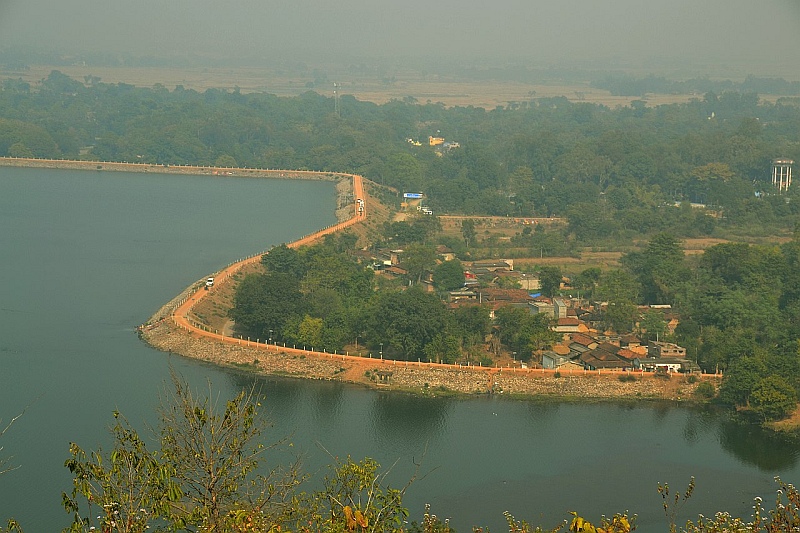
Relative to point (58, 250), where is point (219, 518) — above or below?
above

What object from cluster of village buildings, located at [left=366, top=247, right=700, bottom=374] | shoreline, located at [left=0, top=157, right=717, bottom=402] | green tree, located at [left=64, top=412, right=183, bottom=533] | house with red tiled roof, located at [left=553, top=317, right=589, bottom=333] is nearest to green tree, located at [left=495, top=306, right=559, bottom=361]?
cluster of village buildings, located at [left=366, top=247, right=700, bottom=374]

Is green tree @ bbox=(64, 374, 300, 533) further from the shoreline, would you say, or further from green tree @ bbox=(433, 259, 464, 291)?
green tree @ bbox=(433, 259, 464, 291)

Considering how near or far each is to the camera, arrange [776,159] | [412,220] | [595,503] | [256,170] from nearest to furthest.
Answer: [595,503] < [412,220] < [776,159] < [256,170]

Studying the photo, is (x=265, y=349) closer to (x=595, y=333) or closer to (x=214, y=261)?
(x=595, y=333)

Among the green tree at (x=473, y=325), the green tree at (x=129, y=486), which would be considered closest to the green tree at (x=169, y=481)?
the green tree at (x=129, y=486)

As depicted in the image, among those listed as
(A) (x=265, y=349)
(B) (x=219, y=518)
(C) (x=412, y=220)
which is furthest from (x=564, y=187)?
(B) (x=219, y=518)

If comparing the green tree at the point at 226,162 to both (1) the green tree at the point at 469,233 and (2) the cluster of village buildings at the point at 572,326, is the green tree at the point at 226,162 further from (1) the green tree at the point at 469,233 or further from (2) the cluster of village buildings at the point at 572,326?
(2) the cluster of village buildings at the point at 572,326
